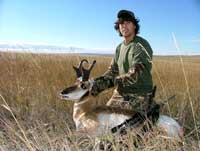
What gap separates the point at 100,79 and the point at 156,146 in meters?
1.36

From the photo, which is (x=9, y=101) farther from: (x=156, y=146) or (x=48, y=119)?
(x=156, y=146)

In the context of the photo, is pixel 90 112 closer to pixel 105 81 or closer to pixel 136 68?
pixel 105 81

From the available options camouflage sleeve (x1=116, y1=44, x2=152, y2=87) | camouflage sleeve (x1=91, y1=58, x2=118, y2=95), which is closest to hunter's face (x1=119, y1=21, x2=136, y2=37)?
camouflage sleeve (x1=116, y1=44, x2=152, y2=87)

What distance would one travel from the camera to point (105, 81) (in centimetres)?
405

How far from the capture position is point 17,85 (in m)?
5.57

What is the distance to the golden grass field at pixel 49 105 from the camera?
3142 millimetres

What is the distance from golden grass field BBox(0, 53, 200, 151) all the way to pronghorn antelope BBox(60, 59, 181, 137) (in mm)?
147

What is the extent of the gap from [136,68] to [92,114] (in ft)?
2.10

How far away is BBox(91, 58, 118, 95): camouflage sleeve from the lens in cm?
375

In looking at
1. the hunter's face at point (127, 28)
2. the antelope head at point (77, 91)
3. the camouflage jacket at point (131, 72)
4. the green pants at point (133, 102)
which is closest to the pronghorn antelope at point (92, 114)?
the antelope head at point (77, 91)

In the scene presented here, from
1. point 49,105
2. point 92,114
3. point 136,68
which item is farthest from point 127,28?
point 49,105

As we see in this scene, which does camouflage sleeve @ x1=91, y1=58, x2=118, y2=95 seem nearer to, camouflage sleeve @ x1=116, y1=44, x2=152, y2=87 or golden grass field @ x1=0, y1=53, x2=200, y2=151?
camouflage sleeve @ x1=116, y1=44, x2=152, y2=87

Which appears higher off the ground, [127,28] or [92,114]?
[127,28]

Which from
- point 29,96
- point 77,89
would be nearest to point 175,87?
point 29,96
